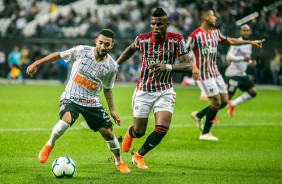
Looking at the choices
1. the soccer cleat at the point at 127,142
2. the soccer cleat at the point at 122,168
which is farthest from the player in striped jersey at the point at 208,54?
the soccer cleat at the point at 122,168

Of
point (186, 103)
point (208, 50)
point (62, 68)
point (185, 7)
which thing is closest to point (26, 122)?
point (208, 50)

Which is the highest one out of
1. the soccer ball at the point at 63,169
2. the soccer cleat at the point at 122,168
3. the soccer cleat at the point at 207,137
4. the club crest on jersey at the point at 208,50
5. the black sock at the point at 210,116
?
the club crest on jersey at the point at 208,50

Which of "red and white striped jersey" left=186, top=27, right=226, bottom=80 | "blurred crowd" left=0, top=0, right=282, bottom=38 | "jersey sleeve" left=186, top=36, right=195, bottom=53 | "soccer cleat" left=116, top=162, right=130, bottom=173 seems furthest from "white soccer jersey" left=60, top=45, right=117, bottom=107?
Answer: "blurred crowd" left=0, top=0, right=282, bottom=38

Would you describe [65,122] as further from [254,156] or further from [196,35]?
[196,35]

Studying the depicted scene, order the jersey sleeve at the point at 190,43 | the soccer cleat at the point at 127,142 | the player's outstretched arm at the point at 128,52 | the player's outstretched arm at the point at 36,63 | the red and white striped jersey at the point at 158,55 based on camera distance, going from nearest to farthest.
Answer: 1. the player's outstretched arm at the point at 36,63
2. the red and white striped jersey at the point at 158,55
3. the player's outstretched arm at the point at 128,52
4. the soccer cleat at the point at 127,142
5. the jersey sleeve at the point at 190,43

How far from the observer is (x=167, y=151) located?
45.4ft

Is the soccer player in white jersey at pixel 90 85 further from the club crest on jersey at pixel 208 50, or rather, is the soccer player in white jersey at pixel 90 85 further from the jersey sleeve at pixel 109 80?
the club crest on jersey at pixel 208 50

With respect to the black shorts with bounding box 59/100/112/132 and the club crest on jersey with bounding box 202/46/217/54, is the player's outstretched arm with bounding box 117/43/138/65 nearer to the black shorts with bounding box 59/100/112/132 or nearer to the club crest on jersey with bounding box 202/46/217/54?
the black shorts with bounding box 59/100/112/132

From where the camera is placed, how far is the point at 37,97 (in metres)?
29.4

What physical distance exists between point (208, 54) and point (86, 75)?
542cm

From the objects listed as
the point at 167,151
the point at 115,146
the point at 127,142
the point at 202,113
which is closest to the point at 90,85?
the point at 115,146

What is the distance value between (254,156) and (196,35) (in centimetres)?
349

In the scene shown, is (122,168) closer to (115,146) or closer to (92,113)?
(115,146)

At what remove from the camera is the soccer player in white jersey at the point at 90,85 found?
35.0 ft
